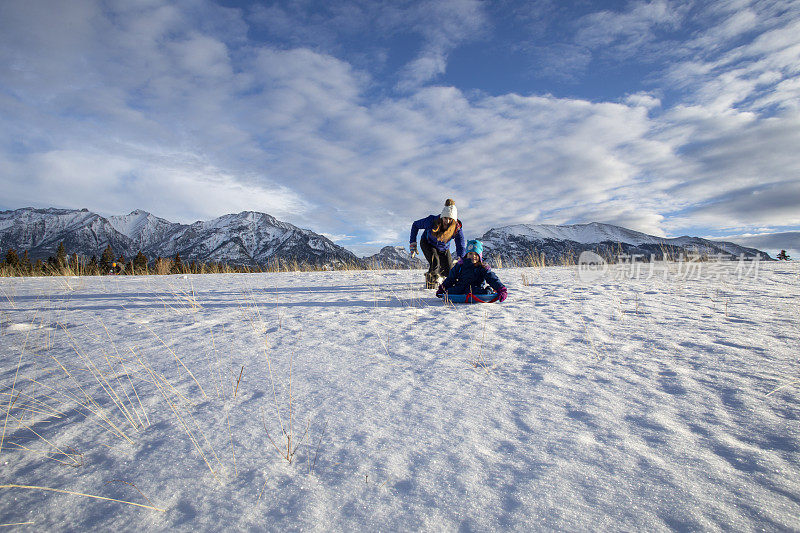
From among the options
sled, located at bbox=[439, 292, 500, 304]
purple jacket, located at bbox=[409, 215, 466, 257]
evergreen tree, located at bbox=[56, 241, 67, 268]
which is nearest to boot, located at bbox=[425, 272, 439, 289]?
purple jacket, located at bbox=[409, 215, 466, 257]

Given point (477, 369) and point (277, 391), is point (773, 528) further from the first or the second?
point (277, 391)

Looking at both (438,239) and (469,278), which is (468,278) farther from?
(438,239)

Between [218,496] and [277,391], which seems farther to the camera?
[277,391]

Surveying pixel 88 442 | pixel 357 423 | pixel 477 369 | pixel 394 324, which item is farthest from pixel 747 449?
pixel 88 442

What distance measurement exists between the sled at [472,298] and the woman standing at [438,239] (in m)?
1.61

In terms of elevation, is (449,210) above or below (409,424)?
above

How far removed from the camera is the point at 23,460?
6.19ft

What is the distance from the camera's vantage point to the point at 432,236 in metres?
7.73

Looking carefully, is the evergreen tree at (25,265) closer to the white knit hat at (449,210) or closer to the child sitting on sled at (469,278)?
the white knit hat at (449,210)

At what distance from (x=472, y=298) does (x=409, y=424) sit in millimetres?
3819

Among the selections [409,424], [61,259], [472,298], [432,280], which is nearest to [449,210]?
[432,280]

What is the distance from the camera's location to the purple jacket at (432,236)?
7711mm

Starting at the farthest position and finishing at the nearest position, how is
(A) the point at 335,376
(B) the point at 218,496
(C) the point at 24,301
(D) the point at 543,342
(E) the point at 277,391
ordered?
(C) the point at 24,301, (D) the point at 543,342, (A) the point at 335,376, (E) the point at 277,391, (B) the point at 218,496

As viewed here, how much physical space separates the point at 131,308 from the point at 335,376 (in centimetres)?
480
